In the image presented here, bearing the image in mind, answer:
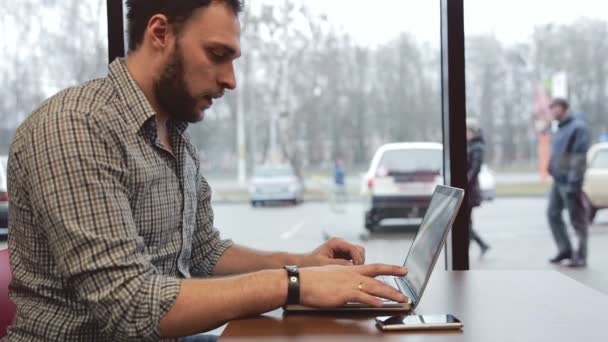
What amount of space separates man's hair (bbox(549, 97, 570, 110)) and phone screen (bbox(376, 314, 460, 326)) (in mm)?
3832

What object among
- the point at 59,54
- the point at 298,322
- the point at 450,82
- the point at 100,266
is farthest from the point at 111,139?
the point at 59,54

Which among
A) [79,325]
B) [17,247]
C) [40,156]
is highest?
[40,156]

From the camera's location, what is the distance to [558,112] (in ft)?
15.0

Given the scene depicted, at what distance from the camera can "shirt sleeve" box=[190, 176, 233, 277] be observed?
1601 mm

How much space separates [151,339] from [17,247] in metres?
0.35

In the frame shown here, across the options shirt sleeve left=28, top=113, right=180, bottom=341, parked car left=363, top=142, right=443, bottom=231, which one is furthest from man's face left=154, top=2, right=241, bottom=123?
parked car left=363, top=142, right=443, bottom=231

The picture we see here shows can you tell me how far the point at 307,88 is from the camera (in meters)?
3.57

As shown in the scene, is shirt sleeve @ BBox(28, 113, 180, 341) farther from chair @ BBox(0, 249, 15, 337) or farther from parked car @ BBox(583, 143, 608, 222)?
parked car @ BBox(583, 143, 608, 222)

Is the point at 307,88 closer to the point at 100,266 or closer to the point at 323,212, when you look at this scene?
the point at 323,212

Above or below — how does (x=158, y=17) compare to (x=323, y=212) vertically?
above

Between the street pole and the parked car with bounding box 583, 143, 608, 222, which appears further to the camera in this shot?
the parked car with bounding box 583, 143, 608, 222

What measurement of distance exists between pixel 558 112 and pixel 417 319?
3.85 meters

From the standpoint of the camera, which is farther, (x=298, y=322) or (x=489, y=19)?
(x=489, y=19)

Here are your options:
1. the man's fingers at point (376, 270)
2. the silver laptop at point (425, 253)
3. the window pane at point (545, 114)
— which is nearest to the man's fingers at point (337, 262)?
the silver laptop at point (425, 253)
